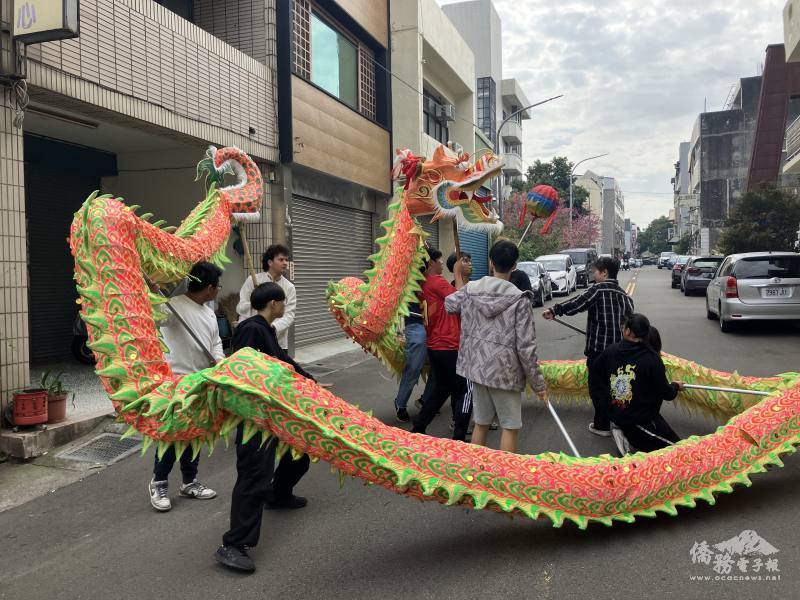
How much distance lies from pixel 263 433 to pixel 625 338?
2880 mm

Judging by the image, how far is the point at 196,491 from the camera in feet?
14.1

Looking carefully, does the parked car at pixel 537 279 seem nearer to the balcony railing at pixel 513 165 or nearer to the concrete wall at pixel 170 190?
the concrete wall at pixel 170 190

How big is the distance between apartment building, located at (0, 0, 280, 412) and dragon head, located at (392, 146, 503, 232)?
3.17 meters

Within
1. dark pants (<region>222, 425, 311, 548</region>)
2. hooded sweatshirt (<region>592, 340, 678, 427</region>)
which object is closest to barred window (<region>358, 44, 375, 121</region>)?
hooded sweatshirt (<region>592, 340, 678, 427</region>)

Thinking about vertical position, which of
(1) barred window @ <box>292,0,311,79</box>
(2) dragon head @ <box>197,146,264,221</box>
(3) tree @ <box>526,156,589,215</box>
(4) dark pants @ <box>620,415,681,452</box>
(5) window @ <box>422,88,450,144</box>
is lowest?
(4) dark pants @ <box>620,415,681,452</box>

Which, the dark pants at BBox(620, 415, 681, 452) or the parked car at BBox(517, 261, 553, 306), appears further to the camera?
the parked car at BBox(517, 261, 553, 306)

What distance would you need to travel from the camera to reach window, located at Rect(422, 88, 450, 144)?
58.9 ft

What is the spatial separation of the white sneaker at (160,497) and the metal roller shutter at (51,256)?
18.4 ft

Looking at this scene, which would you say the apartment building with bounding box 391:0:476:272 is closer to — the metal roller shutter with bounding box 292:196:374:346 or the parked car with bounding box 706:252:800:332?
the metal roller shutter with bounding box 292:196:374:346

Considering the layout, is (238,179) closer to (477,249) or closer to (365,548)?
(365,548)

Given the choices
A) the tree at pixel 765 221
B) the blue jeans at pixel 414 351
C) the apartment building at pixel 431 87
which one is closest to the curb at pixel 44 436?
the blue jeans at pixel 414 351

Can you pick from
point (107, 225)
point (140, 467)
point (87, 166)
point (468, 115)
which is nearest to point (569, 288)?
point (468, 115)

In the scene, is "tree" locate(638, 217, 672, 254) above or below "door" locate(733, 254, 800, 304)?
above

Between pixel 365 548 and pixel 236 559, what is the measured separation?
2.30ft
